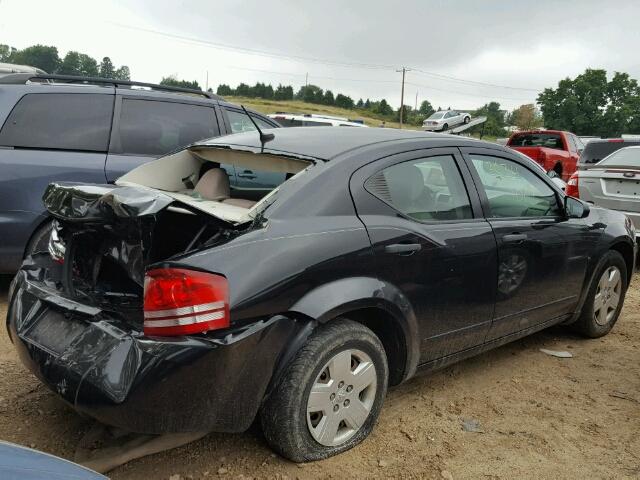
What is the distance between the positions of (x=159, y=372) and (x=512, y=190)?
2.63 meters

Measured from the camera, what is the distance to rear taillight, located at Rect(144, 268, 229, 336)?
91.1 inches

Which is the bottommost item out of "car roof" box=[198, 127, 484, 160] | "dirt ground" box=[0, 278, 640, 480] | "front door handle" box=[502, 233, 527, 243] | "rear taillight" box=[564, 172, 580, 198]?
"dirt ground" box=[0, 278, 640, 480]

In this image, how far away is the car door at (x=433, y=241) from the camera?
116 inches

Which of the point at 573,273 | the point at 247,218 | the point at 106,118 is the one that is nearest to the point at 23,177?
the point at 106,118

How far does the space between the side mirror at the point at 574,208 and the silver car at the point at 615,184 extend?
138 inches

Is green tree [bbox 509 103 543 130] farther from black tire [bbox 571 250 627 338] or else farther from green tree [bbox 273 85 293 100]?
black tire [bbox 571 250 627 338]

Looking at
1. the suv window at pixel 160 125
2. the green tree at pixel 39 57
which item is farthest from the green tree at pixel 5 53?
the suv window at pixel 160 125

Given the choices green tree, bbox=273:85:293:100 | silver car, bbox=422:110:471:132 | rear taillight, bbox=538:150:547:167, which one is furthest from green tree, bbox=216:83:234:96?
rear taillight, bbox=538:150:547:167

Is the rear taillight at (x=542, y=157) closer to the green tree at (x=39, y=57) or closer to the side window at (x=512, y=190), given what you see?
the side window at (x=512, y=190)

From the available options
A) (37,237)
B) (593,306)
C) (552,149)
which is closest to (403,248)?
(593,306)

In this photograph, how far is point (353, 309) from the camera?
2748 mm

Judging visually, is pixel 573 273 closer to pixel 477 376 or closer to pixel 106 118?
pixel 477 376

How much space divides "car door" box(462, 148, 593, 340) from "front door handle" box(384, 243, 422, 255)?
74cm

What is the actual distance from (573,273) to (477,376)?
1.02 meters
